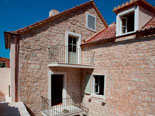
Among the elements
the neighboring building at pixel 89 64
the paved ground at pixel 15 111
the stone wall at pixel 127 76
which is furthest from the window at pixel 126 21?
the paved ground at pixel 15 111

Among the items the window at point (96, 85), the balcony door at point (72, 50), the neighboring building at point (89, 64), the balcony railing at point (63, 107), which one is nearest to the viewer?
the neighboring building at point (89, 64)

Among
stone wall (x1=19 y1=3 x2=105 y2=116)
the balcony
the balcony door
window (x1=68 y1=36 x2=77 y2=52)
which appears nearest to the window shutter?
the balcony

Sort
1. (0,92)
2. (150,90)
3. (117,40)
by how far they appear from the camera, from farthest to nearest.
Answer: (0,92)
(117,40)
(150,90)

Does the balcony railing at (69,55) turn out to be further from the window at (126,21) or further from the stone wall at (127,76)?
the window at (126,21)

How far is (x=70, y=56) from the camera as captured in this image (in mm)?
8289

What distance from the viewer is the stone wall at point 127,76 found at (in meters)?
5.24

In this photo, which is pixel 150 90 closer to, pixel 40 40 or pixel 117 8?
pixel 117 8

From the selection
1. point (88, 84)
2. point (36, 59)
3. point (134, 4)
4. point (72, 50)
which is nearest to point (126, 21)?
point (134, 4)

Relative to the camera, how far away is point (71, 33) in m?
8.36

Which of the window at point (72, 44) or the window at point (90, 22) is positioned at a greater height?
the window at point (90, 22)

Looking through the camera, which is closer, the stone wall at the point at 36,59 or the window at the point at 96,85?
the stone wall at the point at 36,59

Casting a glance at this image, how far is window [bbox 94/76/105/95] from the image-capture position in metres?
7.69

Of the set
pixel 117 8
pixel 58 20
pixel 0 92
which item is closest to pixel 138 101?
pixel 117 8

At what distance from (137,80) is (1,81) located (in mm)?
9813
